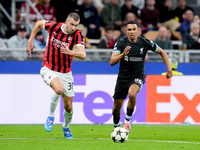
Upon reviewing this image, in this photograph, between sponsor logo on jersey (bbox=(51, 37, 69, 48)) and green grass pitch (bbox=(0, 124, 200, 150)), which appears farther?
sponsor logo on jersey (bbox=(51, 37, 69, 48))

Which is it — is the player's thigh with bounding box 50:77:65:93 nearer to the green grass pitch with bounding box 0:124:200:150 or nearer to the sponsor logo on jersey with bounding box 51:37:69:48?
the sponsor logo on jersey with bounding box 51:37:69:48

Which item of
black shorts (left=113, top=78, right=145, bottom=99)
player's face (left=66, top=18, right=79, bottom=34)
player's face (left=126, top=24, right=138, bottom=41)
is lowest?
black shorts (left=113, top=78, right=145, bottom=99)

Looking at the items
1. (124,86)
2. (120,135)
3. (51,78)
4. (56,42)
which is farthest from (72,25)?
(120,135)

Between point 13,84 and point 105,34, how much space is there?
384 centimetres

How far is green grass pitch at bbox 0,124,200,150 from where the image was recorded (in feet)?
29.7

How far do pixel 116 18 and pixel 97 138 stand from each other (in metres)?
8.28

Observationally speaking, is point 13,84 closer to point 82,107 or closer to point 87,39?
point 82,107

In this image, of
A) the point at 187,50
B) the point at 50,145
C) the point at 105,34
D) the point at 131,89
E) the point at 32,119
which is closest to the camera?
the point at 50,145

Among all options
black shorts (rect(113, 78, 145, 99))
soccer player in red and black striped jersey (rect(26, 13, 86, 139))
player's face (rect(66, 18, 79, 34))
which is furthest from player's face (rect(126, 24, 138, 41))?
player's face (rect(66, 18, 79, 34))

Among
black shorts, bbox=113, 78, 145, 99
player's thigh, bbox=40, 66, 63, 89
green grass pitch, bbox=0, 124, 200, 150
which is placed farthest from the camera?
black shorts, bbox=113, 78, 145, 99

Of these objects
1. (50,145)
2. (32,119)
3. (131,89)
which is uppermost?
(131,89)

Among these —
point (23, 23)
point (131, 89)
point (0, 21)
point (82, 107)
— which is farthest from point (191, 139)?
point (0, 21)

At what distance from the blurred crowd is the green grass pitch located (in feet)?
12.8

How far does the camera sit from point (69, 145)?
30.1 ft
